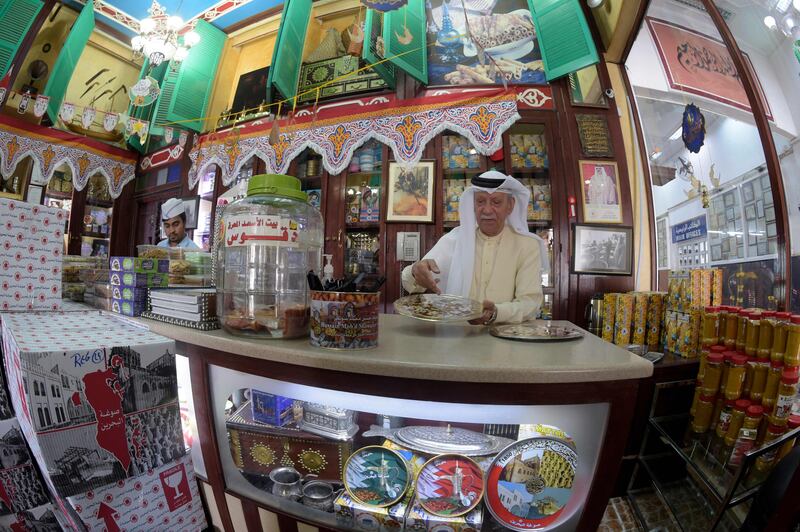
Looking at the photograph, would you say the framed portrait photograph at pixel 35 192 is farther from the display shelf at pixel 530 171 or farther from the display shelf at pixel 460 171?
the display shelf at pixel 530 171

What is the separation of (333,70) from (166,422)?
164 inches

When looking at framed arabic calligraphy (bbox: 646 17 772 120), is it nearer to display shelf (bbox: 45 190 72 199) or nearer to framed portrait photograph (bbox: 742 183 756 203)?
framed portrait photograph (bbox: 742 183 756 203)

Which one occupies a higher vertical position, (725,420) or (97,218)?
(97,218)

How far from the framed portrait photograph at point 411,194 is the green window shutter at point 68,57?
4296 millimetres

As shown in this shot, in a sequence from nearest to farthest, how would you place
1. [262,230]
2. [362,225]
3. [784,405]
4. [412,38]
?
[262,230] < [784,405] < [412,38] < [362,225]

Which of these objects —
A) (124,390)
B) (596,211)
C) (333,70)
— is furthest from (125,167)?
(596,211)

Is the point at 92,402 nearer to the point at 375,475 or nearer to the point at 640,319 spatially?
the point at 375,475

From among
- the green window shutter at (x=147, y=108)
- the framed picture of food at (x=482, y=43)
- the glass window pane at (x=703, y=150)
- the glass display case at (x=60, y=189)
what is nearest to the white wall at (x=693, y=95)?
the glass window pane at (x=703, y=150)

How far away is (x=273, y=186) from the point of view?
948 millimetres

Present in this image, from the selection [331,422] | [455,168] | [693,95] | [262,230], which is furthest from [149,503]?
[693,95]

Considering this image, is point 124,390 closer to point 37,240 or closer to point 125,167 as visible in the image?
point 37,240

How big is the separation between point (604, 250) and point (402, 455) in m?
3.03

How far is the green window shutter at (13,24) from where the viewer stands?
3.70 meters

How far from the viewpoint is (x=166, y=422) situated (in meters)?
0.73
